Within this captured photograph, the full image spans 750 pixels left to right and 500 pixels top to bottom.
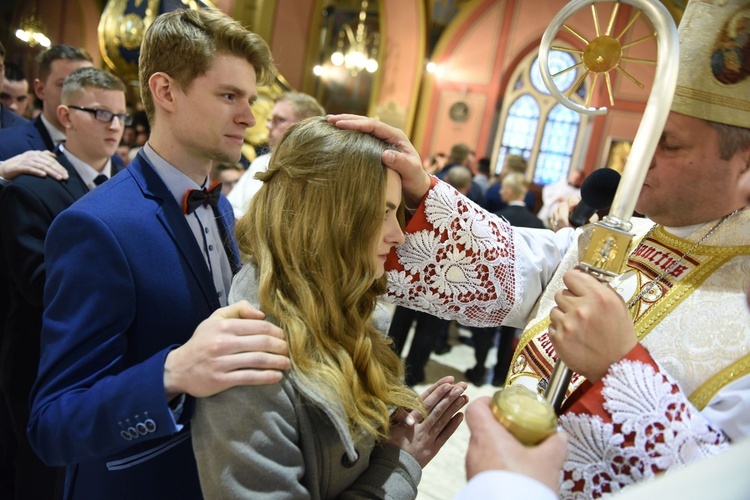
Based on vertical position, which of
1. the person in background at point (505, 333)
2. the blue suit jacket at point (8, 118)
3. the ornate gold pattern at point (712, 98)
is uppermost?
the ornate gold pattern at point (712, 98)

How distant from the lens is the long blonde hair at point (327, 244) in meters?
1.16

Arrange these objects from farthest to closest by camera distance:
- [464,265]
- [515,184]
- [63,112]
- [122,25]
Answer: [515,184] < [122,25] < [63,112] < [464,265]

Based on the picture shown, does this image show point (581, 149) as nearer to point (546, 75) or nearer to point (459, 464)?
point (459, 464)

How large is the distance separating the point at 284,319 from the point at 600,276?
640mm

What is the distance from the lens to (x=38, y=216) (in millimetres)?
1979

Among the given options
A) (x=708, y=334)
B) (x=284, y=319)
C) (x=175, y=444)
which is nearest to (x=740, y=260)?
(x=708, y=334)

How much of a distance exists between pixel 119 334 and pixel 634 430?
1.10 m

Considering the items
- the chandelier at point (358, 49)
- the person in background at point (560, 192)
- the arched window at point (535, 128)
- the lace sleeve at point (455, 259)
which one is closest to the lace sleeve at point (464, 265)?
the lace sleeve at point (455, 259)

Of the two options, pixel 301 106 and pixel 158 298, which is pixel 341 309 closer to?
pixel 158 298

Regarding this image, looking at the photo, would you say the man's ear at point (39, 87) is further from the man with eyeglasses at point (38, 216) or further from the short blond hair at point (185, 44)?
the short blond hair at point (185, 44)

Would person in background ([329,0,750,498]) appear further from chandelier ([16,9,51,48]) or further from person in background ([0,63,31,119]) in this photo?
person in background ([0,63,31,119])

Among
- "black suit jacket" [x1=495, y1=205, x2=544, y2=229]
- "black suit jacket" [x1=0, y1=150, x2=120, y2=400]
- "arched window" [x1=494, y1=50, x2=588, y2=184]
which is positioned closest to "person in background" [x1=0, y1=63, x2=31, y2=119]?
"black suit jacket" [x1=0, y1=150, x2=120, y2=400]

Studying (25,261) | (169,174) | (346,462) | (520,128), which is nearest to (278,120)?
(25,261)

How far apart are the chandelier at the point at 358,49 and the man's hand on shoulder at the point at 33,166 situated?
982cm
